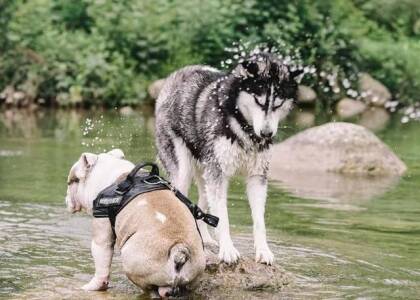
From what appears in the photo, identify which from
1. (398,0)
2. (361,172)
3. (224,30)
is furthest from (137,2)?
(361,172)

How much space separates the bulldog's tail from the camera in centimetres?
651

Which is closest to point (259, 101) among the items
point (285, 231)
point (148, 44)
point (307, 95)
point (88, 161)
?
point (88, 161)

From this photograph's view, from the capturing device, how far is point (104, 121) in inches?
861

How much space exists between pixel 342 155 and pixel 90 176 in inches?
319

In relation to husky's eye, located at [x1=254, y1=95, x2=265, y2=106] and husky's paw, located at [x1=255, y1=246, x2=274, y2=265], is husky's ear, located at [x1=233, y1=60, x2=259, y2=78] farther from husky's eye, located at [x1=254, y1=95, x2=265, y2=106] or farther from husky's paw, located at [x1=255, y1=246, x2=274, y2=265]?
husky's paw, located at [x1=255, y1=246, x2=274, y2=265]

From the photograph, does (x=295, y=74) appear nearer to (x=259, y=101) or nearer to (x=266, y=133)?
(x=259, y=101)

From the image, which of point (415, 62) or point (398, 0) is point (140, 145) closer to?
point (415, 62)

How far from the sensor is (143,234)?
6.70m

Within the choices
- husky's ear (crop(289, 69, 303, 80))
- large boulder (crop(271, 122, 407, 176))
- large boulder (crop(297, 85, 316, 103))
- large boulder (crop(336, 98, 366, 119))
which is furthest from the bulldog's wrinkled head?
large boulder (crop(297, 85, 316, 103))

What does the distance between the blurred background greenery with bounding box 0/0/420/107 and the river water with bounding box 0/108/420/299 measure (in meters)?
8.79

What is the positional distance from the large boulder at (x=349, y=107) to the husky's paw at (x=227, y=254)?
18.5 metres

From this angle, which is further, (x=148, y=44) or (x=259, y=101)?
(x=148, y=44)

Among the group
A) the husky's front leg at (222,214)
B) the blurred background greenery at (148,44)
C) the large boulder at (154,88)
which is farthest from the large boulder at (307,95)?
the husky's front leg at (222,214)

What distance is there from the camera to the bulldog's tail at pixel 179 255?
651 centimetres
